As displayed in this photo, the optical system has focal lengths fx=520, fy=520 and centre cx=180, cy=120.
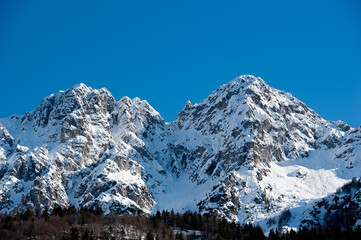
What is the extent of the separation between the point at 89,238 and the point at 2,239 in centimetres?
3428

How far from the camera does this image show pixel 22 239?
643ft

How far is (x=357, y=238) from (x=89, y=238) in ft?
334

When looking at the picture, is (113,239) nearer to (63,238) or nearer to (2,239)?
(63,238)

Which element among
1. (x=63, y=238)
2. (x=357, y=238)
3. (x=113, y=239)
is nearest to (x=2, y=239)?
(x=63, y=238)

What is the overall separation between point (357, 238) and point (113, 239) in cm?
9362

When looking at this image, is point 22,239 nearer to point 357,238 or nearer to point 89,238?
point 89,238

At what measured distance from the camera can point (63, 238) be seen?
196750 mm

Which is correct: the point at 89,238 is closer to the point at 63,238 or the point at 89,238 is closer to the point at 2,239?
the point at 63,238

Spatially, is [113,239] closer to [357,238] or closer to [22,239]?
[22,239]

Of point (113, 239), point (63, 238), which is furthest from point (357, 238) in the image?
point (63, 238)

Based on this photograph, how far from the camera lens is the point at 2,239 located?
645ft

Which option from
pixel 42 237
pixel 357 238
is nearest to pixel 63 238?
pixel 42 237

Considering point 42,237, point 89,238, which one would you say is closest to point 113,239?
point 89,238

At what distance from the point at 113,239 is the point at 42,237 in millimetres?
27117
